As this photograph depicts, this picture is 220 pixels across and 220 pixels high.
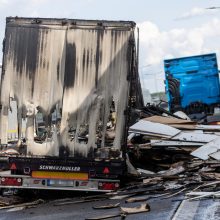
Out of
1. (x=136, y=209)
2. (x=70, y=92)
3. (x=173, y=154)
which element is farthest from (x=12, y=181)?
(x=173, y=154)

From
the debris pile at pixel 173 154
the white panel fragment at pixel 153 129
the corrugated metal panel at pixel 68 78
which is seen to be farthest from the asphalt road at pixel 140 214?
the white panel fragment at pixel 153 129

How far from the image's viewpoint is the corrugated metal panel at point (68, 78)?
9758 millimetres

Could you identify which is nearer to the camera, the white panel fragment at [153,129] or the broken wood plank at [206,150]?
the broken wood plank at [206,150]

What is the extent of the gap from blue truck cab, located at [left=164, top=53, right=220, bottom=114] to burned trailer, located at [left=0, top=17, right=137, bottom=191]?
11.1 m

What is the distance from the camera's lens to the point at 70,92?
9.81 m

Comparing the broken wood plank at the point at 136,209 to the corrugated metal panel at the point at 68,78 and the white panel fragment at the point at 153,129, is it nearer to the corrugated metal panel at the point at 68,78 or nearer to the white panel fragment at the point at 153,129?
the corrugated metal panel at the point at 68,78

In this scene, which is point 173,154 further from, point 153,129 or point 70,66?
point 70,66

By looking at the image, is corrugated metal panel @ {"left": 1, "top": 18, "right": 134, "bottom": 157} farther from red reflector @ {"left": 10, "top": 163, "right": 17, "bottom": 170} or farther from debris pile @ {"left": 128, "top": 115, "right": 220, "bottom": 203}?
debris pile @ {"left": 128, "top": 115, "right": 220, "bottom": 203}

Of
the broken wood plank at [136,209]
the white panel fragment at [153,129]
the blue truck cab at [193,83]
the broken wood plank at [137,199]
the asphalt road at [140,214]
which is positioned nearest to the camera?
the asphalt road at [140,214]

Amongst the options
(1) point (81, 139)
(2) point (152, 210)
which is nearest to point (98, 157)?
(1) point (81, 139)

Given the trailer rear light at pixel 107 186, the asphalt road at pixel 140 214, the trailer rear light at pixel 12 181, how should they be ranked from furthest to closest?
the trailer rear light at pixel 12 181, the trailer rear light at pixel 107 186, the asphalt road at pixel 140 214

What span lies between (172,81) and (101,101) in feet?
37.2

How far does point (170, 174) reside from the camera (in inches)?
442

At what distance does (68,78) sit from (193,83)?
37.7 feet
